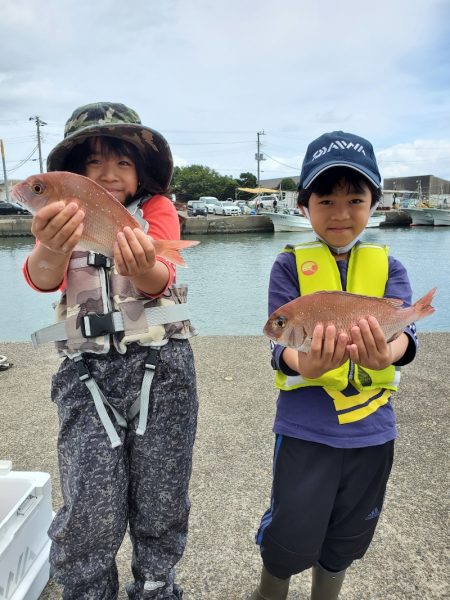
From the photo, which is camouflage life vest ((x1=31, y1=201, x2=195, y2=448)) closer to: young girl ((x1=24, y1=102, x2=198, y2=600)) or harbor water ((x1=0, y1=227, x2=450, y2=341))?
young girl ((x1=24, y1=102, x2=198, y2=600))

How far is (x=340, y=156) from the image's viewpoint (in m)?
1.70

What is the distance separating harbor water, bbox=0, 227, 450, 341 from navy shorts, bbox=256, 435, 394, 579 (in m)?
5.61

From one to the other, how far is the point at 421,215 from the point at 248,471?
142 ft

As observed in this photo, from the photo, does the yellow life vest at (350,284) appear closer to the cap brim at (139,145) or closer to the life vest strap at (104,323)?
the life vest strap at (104,323)

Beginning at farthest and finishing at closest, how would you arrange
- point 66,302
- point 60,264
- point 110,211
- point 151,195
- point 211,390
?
point 211,390 → point 151,195 → point 66,302 → point 60,264 → point 110,211

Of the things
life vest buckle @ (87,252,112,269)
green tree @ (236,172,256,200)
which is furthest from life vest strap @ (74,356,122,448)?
green tree @ (236,172,256,200)

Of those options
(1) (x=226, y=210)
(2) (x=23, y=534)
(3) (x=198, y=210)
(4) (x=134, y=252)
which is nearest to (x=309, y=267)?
(4) (x=134, y=252)

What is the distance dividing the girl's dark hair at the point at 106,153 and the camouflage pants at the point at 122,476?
70 cm

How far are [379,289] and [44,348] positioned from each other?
14.4 ft

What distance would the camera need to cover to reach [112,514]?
65.6 inches

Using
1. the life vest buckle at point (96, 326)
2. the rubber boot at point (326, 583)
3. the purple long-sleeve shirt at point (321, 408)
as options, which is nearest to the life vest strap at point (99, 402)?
the life vest buckle at point (96, 326)

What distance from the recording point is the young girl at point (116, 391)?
5.37 ft

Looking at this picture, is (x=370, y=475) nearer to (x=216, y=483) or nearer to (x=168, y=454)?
(x=168, y=454)

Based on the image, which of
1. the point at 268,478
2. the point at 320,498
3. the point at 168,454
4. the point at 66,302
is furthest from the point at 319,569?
the point at 66,302
